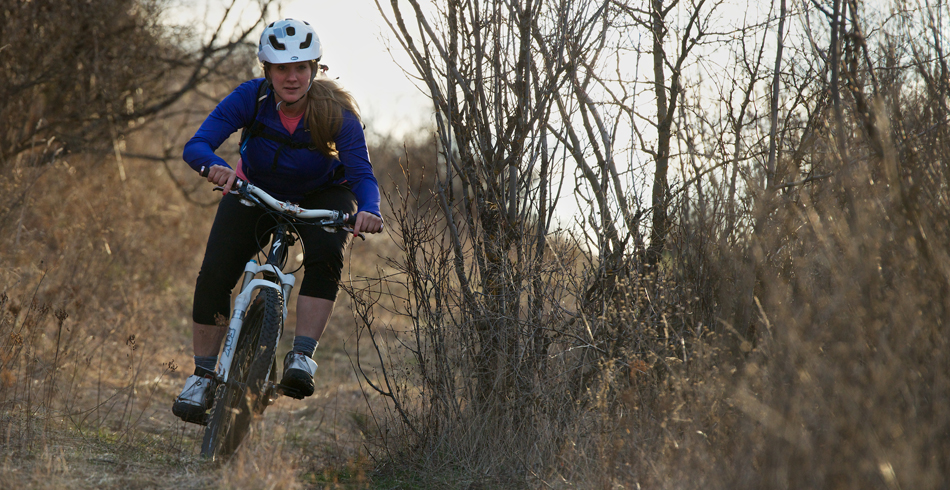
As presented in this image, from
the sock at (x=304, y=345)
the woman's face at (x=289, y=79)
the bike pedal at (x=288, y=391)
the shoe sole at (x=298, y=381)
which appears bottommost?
the bike pedal at (x=288, y=391)

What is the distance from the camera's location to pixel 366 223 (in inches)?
132

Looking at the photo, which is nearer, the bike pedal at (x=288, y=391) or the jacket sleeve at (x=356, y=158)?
the bike pedal at (x=288, y=391)

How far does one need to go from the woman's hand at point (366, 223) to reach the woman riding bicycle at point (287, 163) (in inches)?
2.9

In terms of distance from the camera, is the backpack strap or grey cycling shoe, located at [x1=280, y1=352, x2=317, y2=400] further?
the backpack strap

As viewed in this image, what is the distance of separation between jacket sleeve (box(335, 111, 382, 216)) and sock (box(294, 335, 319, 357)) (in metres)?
0.66

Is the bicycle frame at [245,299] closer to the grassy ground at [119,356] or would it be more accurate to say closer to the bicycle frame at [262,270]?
the bicycle frame at [262,270]

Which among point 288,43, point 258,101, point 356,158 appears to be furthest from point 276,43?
point 356,158

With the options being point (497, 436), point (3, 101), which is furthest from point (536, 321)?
point (3, 101)

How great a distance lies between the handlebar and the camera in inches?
130

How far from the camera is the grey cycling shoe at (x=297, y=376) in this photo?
335 centimetres

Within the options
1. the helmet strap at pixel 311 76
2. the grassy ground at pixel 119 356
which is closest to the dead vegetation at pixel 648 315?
the grassy ground at pixel 119 356

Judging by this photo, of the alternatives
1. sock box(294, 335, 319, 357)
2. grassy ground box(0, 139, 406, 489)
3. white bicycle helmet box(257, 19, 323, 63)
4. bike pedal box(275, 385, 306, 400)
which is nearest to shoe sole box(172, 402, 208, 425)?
grassy ground box(0, 139, 406, 489)

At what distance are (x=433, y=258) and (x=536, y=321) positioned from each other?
61 centimetres

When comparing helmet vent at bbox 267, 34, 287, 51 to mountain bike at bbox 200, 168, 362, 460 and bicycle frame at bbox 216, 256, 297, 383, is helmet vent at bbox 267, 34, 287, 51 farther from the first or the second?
bicycle frame at bbox 216, 256, 297, 383
